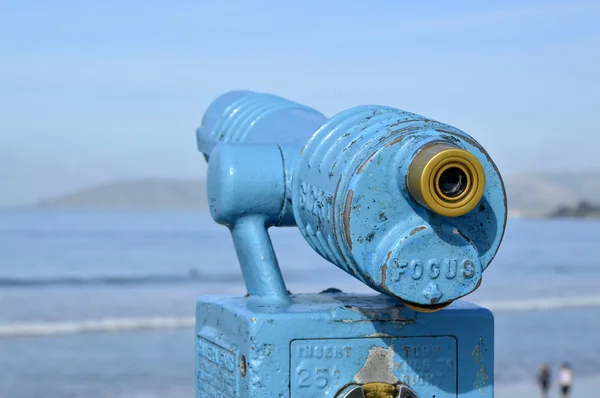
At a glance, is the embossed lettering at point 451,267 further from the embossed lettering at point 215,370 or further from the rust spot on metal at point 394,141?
the embossed lettering at point 215,370

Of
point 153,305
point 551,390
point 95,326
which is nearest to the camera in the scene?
point 551,390

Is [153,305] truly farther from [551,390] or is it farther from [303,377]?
[303,377]

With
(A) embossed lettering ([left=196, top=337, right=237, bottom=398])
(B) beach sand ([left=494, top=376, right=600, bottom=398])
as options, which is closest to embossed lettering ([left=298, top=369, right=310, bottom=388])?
(A) embossed lettering ([left=196, top=337, right=237, bottom=398])

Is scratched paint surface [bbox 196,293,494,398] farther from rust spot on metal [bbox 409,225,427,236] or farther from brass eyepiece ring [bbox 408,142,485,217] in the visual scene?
brass eyepiece ring [bbox 408,142,485,217]

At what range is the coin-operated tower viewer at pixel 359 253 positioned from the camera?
1.97 meters

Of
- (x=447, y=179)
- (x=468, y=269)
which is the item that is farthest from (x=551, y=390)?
(x=447, y=179)

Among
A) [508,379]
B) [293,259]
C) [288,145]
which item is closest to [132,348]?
[508,379]

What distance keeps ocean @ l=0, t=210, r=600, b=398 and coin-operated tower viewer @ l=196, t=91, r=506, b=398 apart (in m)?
12.2

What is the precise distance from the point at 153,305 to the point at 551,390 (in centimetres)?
1639

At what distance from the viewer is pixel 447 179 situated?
6.22 feet

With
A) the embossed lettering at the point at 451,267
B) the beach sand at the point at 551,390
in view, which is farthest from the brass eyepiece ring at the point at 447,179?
the beach sand at the point at 551,390

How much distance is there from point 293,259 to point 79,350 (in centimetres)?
3895

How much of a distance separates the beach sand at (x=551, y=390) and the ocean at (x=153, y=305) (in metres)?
0.31

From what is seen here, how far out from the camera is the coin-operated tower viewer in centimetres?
197
